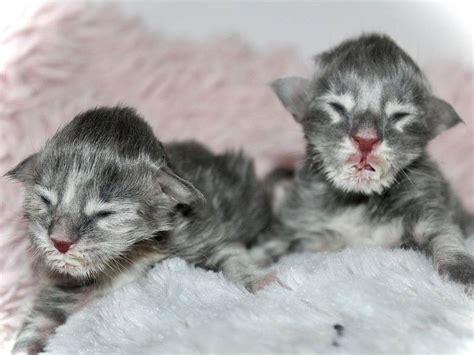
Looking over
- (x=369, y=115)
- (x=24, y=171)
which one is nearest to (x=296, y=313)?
(x=369, y=115)

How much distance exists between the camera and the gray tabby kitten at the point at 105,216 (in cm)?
154

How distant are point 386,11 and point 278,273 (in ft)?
4.67

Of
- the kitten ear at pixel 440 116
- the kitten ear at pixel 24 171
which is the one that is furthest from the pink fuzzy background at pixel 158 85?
the kitten ear at pixel 440 116

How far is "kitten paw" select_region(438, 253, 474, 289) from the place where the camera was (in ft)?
5.08

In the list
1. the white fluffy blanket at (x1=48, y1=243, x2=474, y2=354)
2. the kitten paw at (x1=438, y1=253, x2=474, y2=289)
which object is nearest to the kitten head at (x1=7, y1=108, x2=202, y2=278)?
the white fluffy blanket at (x1=48, y1=243, x2=474, y2=354)

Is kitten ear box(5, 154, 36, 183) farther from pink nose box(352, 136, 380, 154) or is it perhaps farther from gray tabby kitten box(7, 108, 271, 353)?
pink nose box(352, 136, 380, 154)

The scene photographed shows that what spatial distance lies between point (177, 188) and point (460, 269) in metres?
0.62

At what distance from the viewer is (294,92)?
2006 millimetres

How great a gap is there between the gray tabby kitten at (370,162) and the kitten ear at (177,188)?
12.6 inches

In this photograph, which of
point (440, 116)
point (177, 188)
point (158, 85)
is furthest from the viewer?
point (158, 85)

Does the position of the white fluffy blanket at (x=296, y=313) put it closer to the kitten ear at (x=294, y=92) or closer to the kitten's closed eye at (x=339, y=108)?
the kitten's closed eye at (x=339, y=108)

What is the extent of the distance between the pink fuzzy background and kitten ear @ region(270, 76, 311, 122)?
0.49 metres

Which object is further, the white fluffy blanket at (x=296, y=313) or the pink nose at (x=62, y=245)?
the pink nose at (x=62, y=245)

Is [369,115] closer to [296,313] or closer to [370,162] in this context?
[370,162]
